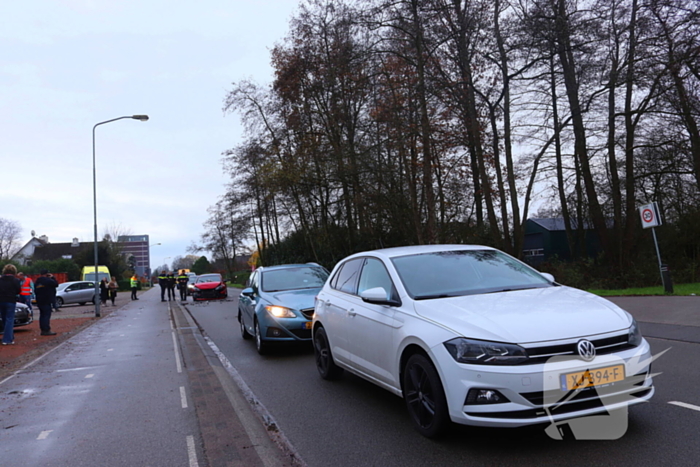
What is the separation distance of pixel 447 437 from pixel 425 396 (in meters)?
0.36

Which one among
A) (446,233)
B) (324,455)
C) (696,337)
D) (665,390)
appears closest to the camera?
(324,455)

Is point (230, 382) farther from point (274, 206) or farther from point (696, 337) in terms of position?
point (274, 206)

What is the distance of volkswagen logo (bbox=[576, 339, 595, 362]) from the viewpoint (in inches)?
154

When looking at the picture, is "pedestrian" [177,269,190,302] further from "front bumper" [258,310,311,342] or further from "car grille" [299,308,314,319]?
"car grille" [299,308,314,319]

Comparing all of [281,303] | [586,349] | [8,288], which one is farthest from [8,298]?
[586,349]

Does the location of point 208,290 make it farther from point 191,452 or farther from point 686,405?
point 686,405

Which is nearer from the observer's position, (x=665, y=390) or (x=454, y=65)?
(x=665, y=390)

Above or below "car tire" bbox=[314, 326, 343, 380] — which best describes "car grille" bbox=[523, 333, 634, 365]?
above

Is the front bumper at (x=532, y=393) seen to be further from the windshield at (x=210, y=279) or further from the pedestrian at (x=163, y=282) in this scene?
the pedestrian at (x=163, y=282)

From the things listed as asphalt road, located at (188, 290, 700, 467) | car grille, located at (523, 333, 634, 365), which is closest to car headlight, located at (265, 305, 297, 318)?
asphalt road, located at (188, 290, 700, 467)

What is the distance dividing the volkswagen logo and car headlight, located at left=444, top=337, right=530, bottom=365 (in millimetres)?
377

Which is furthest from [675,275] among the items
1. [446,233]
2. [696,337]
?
[696,337]

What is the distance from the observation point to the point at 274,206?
38.5m

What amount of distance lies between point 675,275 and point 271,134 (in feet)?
70.8
